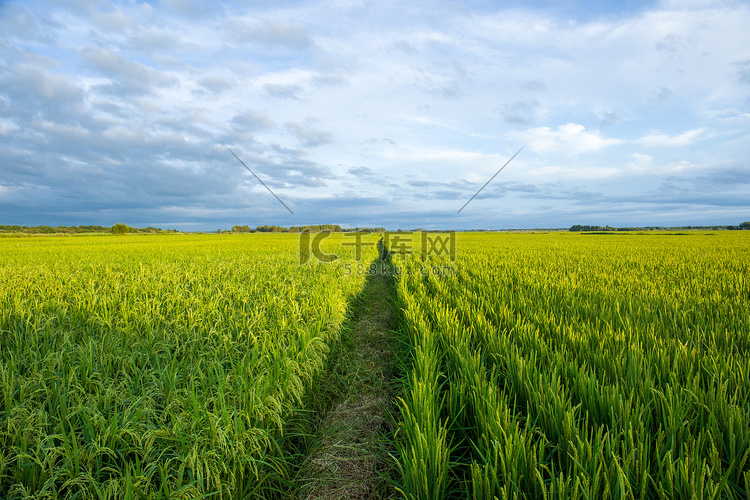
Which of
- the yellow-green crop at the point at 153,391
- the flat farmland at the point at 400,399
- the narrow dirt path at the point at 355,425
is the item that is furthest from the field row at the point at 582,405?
the yellow-green crop at the point at 153,391

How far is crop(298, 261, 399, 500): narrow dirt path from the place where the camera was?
7.20 feet

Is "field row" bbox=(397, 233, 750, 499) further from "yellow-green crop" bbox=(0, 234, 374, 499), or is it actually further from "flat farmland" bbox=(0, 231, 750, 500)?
"yellow-green crop" bbox=(0, 234, 374, 499)

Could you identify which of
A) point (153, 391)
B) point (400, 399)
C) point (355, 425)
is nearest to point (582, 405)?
point (400, 399)

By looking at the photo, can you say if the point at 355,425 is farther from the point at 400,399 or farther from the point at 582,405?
the point at 582,405

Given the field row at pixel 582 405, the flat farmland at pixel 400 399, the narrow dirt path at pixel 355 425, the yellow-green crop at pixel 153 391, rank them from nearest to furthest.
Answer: the field row at pixel 582 405 → the flat farmland at pixel 400 399 → the yellow-green crop at pixel 153 391 → the narrow dirt path at pixel 355 425

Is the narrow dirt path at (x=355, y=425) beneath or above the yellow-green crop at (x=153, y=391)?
beneath

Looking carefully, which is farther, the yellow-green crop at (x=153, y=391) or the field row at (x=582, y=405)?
the yellow-green crop at (x=153, y=391)

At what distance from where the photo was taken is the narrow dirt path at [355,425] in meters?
2.20

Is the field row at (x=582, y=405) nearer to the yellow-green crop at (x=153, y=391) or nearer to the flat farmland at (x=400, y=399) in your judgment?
the flat farmland at (x=400, y=399)

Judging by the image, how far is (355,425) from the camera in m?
2.86

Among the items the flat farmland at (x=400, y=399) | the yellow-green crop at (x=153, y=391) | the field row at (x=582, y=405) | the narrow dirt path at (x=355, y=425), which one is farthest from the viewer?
the narrow dirt path at (x=355, y=425)

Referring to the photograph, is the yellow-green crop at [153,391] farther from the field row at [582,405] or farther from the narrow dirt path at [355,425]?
the field row at [582,405]

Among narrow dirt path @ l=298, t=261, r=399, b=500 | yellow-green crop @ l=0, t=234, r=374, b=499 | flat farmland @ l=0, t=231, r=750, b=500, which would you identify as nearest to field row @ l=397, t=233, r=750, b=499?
flat farmland @ l=0, t=231, r=750, b=500

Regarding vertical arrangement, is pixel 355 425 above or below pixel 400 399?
below
